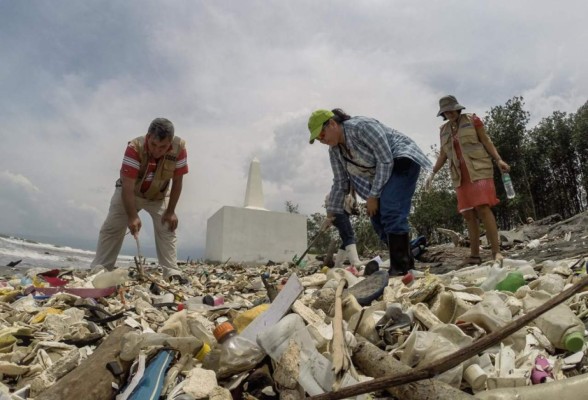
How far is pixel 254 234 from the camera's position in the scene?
34.1ft

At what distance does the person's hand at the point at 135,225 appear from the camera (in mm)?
4285

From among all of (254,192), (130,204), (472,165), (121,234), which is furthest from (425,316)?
(254,192)

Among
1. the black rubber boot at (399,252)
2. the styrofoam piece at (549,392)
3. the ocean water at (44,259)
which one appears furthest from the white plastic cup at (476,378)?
the ocean water at (44,259)

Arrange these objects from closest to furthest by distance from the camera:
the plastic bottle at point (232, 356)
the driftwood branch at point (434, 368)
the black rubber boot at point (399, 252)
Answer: the driftwood branch at point (434, 368), the plastic bottle at point (232, 356), the black rubber boot at point (399, 252)

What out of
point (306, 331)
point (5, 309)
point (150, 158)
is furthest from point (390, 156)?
point (5, 309)

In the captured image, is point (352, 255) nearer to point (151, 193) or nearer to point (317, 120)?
point (317, 120)

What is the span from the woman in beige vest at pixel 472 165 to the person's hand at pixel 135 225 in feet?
10.8

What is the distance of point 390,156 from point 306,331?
2.05 m

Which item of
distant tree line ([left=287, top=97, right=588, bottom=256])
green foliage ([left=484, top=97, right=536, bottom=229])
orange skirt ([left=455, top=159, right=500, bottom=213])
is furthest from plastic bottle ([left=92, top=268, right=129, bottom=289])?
green foliage ([left=484, top=97, right=536, bottom=229])

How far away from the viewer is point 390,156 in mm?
3326

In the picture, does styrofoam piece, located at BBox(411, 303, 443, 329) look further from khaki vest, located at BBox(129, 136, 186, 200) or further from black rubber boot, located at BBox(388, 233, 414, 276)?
khaki vest, located at BBox(129, 136, 186, 200)

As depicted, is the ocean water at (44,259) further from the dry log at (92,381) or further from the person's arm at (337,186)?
the dry log at (92,381)

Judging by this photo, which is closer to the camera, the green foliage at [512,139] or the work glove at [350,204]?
the work glove at [350,204]

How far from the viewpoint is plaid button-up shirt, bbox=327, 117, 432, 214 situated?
3330mm
